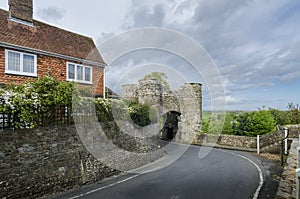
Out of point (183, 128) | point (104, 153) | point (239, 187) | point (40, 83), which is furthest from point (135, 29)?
point (183, 128)

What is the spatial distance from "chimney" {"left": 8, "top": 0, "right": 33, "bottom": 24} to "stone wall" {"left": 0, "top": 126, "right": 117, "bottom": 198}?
811 centimetres

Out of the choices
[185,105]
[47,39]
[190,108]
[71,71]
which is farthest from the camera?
[185,105]

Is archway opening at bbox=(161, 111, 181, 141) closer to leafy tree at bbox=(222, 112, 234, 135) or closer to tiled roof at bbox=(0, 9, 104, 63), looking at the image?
leafy tree at bbox=(222, 112, 234, 135)

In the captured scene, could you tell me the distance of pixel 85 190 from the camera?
6.49 meters

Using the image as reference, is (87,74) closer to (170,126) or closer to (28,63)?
(28,63)

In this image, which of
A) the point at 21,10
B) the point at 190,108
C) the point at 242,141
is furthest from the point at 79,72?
the point at 242,141

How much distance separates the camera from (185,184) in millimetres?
6910

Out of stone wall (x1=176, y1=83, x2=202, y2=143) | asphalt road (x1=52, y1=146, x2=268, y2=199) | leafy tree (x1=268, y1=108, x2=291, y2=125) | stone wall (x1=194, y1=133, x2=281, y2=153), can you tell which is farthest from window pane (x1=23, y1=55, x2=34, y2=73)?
leafy tree (x1=268, y1=108, x2=291, y2=125)

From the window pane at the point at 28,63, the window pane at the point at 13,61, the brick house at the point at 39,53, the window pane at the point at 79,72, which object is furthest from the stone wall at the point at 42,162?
the window pane at the point at 79,72

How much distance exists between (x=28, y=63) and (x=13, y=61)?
71cm

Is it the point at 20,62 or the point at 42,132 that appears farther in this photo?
the point at 20,62

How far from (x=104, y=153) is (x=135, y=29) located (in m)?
5.69

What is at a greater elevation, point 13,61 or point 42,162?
point 13,61

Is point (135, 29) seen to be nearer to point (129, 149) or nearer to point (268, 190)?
point (129, 149)
